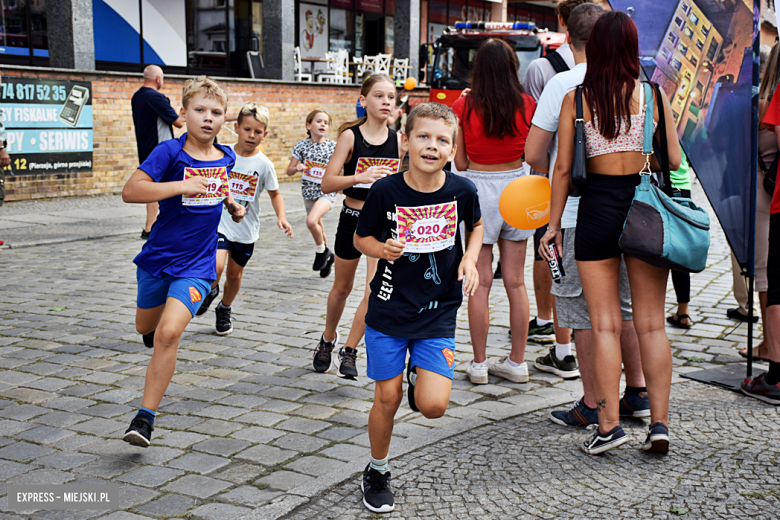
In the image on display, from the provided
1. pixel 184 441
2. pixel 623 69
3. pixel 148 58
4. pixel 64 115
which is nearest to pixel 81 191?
pixel 64 115

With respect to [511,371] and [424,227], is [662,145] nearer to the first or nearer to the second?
[424,227]

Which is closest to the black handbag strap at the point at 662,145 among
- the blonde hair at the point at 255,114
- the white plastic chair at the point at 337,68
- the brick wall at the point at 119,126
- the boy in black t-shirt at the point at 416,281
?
the boy in black t-shirt at the point at 416,281

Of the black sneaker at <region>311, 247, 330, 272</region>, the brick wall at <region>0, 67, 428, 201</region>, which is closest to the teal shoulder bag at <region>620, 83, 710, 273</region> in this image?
the black sneaker at <region>311, 247, 330, 272</region>

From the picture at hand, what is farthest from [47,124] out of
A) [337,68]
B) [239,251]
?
[337,68]

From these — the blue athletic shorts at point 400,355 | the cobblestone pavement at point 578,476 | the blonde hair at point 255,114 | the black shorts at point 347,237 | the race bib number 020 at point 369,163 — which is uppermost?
the blonde hair at point 255,114

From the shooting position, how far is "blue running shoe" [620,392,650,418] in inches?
176

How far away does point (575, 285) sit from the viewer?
14.5ft

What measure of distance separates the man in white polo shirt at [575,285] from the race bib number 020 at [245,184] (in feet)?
8.99

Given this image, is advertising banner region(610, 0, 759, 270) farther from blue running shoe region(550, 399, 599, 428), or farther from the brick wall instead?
the brick wall

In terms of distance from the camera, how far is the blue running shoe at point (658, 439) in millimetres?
3873

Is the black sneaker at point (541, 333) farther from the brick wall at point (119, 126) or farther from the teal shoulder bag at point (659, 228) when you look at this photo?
the brick wall at point (119, 126)

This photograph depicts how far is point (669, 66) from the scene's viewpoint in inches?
188

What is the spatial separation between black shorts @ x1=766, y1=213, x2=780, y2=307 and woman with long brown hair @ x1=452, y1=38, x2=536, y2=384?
146 cm

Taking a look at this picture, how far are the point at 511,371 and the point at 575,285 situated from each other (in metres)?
0.97
